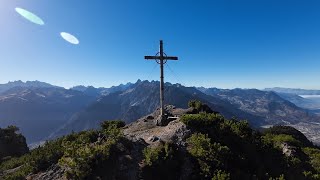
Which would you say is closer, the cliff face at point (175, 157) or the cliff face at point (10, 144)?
the cliff face at point (175, 157)

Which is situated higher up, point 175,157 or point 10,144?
point 175,157

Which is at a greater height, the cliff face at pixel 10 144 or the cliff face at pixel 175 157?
the cliff face at pixel 175 157

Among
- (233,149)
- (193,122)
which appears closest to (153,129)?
(193,122)

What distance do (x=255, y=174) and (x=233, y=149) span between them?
9.75ft

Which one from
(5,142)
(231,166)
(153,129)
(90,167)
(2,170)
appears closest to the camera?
(90,167)

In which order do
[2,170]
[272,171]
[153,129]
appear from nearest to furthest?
[272,171] → [2,170] → [153,129]

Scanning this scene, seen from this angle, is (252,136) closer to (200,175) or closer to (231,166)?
(231,166)

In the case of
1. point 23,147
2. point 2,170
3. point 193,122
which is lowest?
point 23,147

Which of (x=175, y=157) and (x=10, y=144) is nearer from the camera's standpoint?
(x=175, y=157)

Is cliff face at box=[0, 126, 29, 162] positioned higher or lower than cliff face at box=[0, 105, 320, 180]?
lower

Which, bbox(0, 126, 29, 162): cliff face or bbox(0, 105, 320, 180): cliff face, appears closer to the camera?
bbox(0, 105, 320, 180): cliff face

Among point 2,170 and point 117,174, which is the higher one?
point 117,174

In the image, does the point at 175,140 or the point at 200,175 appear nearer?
the point at 200,175

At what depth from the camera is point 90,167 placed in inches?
743
